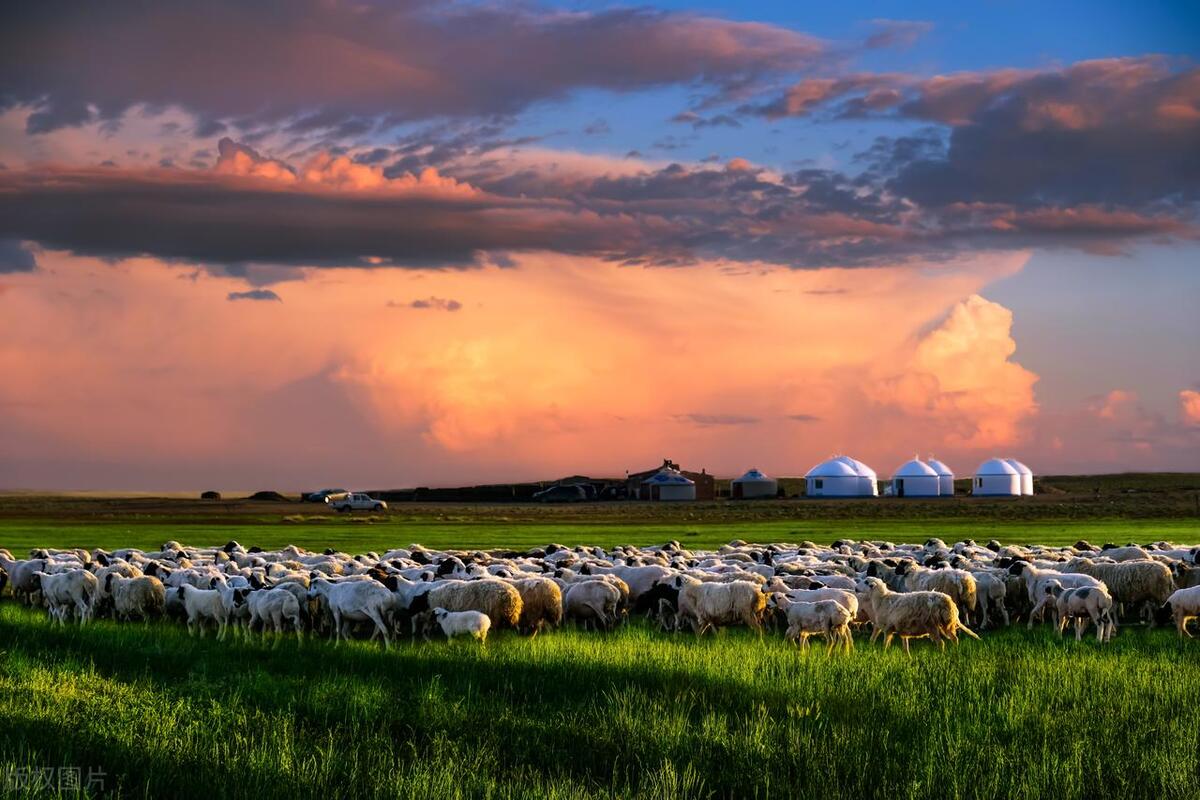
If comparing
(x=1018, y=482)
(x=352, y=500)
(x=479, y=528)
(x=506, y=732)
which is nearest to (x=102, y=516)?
(x=352, y=500)

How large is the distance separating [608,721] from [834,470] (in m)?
137

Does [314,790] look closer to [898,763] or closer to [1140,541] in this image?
[898,763]

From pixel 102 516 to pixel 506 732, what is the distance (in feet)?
308

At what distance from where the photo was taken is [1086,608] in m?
21.4

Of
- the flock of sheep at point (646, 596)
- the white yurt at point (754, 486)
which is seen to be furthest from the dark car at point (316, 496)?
the flock of sheep at point (646, 596)

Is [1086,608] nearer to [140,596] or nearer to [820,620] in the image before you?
[820,620]

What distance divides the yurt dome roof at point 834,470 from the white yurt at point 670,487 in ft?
51.4

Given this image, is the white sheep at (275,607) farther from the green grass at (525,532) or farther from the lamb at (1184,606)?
the green grass at (525,532)

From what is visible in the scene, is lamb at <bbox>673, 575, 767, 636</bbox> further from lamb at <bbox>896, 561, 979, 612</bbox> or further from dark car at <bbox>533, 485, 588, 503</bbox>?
dark car at <bbox>533, 485, 588, 503</bbox>

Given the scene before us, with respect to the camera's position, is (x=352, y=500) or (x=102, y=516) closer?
(x=102, y=516)

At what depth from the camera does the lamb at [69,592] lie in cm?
2547

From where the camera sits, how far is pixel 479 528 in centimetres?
7594

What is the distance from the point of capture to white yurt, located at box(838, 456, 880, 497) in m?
145

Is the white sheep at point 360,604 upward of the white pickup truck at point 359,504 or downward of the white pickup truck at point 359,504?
upward
